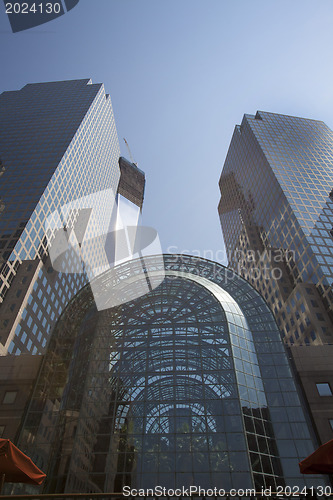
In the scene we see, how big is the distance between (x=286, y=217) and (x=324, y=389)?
6612cm

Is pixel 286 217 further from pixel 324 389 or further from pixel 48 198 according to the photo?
pixel 324 389

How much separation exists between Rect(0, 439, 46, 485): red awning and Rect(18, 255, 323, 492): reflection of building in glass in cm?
1401

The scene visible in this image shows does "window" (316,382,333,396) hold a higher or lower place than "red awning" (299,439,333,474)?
higher

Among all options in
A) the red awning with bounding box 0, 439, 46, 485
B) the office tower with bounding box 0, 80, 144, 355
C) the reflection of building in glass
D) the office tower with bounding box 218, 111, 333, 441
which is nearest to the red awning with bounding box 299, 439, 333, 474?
the red awning with bounding box 0, 439, 46, 485

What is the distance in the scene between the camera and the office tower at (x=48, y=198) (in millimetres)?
70188

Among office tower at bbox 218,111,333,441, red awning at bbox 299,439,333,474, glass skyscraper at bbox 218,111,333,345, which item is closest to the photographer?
red awning at bbox 299,439,333,474

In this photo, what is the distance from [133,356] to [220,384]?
8055mm

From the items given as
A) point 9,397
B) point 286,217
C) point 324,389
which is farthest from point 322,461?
point 286,217

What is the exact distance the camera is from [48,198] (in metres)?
85.6

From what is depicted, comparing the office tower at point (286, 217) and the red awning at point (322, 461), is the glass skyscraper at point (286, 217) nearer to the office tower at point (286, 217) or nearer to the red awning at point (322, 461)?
the office tower at point (286, 217)

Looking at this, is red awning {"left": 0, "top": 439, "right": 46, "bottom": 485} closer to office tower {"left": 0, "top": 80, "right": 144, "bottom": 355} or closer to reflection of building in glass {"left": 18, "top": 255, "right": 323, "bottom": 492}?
reflection of building in glass {"left": 18, "top": 255, "right": 323, "bottom": 492}

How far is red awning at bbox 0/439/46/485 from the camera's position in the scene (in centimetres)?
1045

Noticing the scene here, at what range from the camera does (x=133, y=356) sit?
102 feet

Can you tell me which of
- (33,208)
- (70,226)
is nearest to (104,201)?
(70,226)
